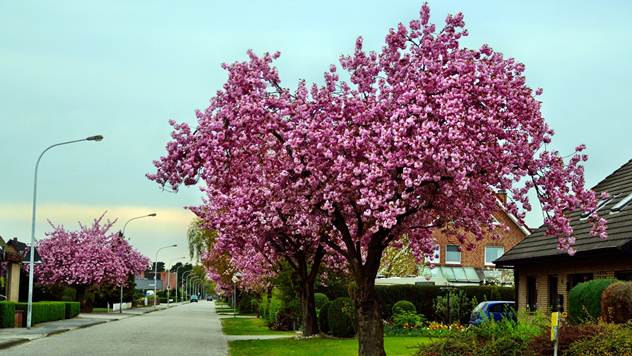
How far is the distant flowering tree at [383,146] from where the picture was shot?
15141mm

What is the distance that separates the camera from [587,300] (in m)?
19.8

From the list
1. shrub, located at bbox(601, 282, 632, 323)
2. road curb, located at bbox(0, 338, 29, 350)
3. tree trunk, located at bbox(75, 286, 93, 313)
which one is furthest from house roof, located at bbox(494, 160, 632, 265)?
tree trunk, located at bbox(75, 286, 93, 313)

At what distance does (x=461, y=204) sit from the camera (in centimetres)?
1775

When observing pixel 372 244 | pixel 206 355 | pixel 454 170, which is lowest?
pixel 206 355

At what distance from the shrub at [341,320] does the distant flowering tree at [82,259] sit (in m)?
37.4

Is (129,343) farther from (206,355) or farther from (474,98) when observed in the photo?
(474,98)

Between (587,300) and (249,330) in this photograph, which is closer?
(587,300)

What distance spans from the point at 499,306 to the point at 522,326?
17.9 m

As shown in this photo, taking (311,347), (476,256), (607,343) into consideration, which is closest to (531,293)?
(311,347)

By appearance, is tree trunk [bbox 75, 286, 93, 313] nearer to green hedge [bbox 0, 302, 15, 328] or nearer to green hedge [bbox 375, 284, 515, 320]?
green hedge [bbox 0, 302, 15, 328]

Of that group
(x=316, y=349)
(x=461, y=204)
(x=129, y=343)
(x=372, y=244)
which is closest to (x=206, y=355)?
(x=316, y=349)

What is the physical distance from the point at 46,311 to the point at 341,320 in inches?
830

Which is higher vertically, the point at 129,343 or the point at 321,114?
the point at 321,114

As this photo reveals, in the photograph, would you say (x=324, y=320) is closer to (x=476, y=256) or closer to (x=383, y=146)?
(x=383, y=146)
